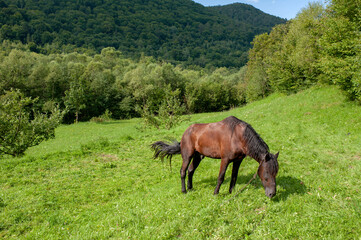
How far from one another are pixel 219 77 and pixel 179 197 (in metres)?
103

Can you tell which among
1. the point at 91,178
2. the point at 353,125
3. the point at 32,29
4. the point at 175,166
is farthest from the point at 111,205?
the point at 32,29

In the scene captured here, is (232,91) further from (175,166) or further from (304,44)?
(175,166)

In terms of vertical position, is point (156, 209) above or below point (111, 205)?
above

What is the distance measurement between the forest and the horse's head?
1302cm

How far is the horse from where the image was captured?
6242mm

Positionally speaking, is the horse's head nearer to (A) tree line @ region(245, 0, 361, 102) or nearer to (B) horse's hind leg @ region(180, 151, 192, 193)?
(B) horse's hind leg @ region(180, 151, 192, 193)

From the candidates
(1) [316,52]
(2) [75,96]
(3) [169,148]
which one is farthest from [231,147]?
(2) [75,96]

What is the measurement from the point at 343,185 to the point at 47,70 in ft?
243

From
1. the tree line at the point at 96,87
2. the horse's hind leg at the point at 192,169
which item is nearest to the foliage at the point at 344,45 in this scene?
the horse's hind leg at the point at 192,169

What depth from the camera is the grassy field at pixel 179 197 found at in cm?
540

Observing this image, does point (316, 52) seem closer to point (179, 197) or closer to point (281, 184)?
point (281, 184)

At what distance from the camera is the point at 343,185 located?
7414mm

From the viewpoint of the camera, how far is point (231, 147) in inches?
267

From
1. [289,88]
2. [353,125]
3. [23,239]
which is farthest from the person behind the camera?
[289,88]
